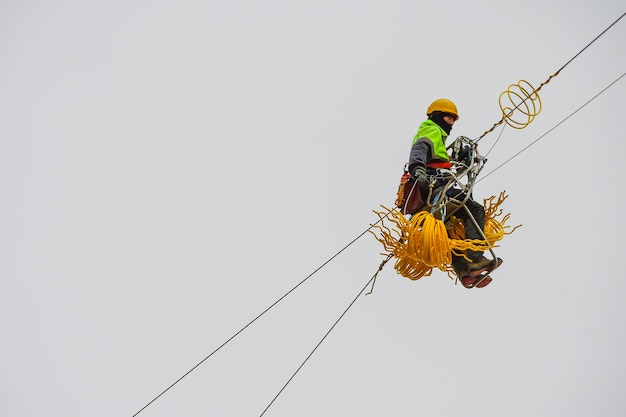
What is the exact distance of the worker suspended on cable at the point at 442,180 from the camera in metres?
7.29

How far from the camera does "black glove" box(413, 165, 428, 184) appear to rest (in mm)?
7281

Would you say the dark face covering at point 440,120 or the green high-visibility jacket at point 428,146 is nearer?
the green high-visibility jacket at point 428,146

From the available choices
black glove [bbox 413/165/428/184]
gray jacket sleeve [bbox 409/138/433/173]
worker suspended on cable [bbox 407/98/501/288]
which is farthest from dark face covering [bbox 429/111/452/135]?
black glove [bbox 413/165/428/184]

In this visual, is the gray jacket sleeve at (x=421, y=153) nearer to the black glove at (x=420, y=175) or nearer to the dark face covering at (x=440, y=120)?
the black glove at (x=420, y=175)

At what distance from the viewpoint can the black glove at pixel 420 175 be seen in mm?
7281

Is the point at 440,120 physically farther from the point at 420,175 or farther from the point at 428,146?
the point at 420,175

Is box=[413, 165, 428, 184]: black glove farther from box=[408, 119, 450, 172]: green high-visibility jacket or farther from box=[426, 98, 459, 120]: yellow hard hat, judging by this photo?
box=[426, 98, 459, 120]: yellow hard hat

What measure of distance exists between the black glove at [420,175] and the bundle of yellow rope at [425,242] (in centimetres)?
22

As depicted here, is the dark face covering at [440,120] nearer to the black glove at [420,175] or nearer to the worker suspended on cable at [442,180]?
the worker suspended on cable at [442,180]

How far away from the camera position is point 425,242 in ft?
23.2

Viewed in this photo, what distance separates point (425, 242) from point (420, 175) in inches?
19.8

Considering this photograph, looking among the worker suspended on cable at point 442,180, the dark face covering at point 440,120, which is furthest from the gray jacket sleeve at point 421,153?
the dark face covering at point 440,120

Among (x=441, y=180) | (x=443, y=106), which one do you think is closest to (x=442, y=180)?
(x=441, y=180)

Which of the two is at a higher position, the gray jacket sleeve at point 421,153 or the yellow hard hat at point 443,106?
the yellow hard hat at point 443,106
